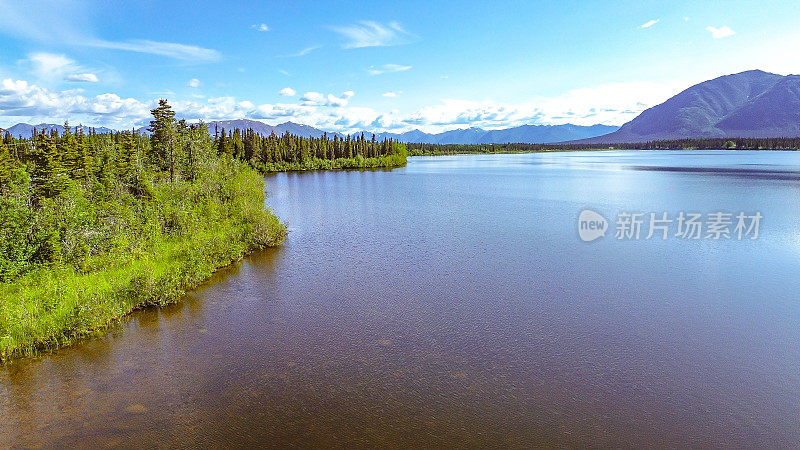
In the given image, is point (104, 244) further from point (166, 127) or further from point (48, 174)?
point (166, 127)

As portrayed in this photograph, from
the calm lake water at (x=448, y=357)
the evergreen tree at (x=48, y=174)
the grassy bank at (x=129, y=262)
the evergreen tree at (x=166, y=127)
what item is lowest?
the calm lake water at (x=448, y=357)

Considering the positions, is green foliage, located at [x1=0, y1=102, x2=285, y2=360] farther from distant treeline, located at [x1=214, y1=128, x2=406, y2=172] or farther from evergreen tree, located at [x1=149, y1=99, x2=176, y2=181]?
distant treeline, located at [x1=214, y1=128, x2=406, y2=172]

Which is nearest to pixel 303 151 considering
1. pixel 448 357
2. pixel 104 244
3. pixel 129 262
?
pixel 104 244

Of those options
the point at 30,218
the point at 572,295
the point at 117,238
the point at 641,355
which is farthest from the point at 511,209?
the point at 30,218

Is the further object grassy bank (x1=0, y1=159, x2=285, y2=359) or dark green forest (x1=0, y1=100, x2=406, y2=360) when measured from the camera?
dark green forest (x1=0, y1=100, x2=406, y2=360)

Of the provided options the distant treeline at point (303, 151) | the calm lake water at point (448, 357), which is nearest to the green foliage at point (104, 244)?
the calm lake water at point (448, 357)

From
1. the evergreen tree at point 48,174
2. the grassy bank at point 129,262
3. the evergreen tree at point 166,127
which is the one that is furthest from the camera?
the evergreen tree at point 166,127

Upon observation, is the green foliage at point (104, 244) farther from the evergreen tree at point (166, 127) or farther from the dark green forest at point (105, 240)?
the evergreen tree at point (166, 127)

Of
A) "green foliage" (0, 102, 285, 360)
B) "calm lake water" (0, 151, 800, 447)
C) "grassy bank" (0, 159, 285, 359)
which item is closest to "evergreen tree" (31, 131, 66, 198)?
"green foliage" (0, 102, 285, 360)

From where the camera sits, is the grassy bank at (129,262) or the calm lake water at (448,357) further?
the grassy bank at (129,262)

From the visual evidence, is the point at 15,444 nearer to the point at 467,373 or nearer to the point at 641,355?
the point at 467,373
